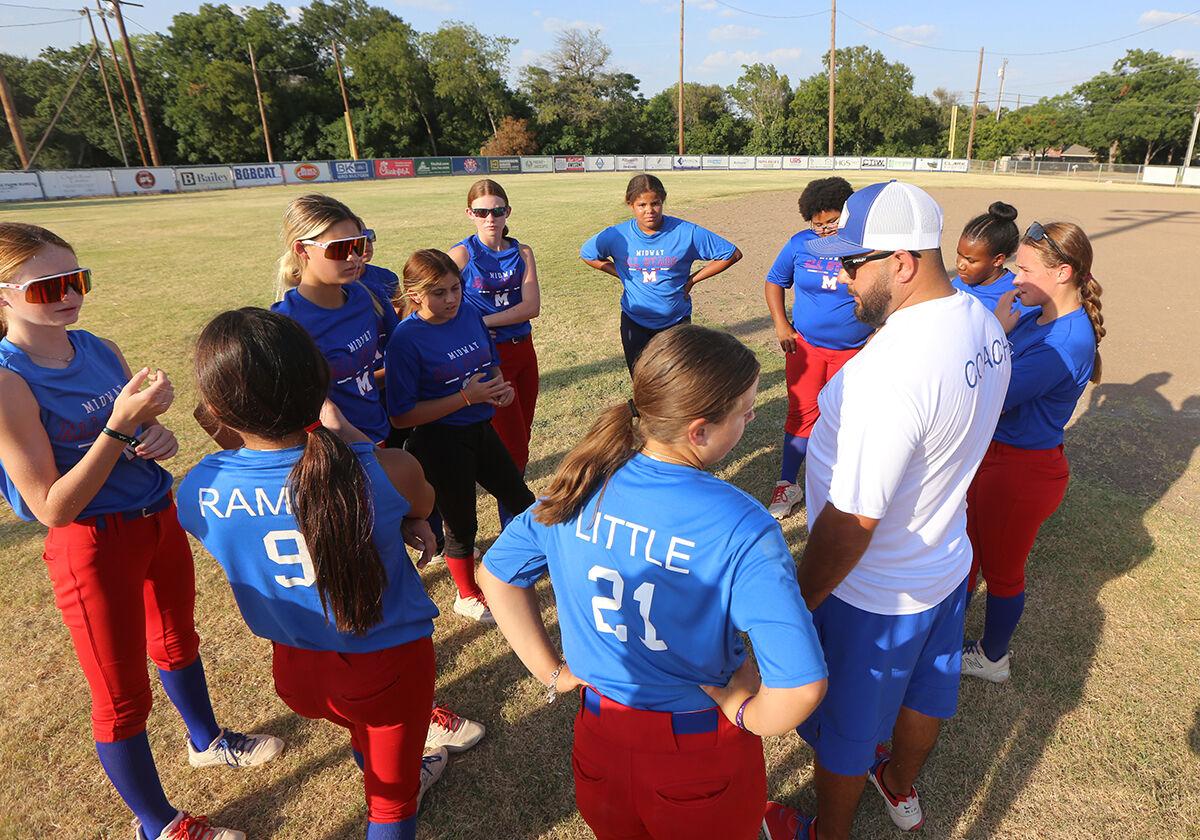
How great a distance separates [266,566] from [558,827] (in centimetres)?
173

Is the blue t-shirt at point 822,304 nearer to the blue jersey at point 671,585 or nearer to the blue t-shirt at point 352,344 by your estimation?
the blue t-shirt at point 352,344

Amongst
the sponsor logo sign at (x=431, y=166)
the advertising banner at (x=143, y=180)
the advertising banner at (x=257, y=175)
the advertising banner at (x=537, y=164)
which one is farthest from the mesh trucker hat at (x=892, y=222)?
the advertising banner at (x=537, y=164)

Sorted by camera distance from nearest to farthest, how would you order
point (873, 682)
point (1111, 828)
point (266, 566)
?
point (266, 566), point (873, 682), point (1111, 828)

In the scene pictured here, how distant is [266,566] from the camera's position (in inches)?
72.2

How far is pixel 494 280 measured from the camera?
15.3 ft

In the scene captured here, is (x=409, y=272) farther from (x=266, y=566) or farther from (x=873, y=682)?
(x=873, y=682)

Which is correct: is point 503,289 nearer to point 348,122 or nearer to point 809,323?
point 809,323

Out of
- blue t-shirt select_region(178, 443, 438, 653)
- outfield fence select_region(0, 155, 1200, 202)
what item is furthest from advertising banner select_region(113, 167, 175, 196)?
blue t-shirt select_region(178, 443, 438, 653)

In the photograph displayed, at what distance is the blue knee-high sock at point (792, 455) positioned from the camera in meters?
4.86

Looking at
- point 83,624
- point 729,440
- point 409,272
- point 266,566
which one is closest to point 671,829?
point 729,440

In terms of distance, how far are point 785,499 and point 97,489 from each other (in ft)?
13.8

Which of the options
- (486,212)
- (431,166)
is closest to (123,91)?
(431,166)

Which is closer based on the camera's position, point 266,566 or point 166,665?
point 266,566

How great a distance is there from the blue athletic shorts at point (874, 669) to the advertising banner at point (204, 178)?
150 ft
